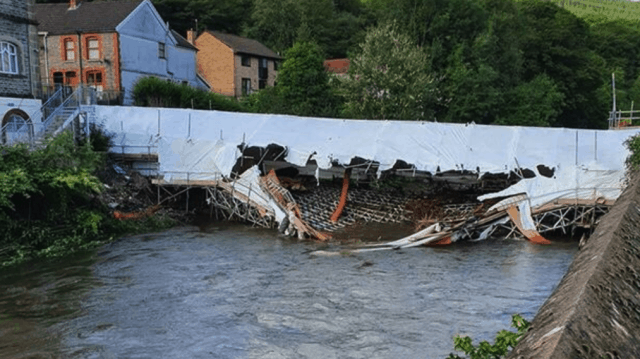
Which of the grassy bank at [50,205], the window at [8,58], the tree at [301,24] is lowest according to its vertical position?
the grassy bank at [50,205]

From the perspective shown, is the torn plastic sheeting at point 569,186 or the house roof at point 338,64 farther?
the house roof at point 338,64

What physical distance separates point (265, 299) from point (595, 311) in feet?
40.4

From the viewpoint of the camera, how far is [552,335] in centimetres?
332

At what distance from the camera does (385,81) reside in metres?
39.1

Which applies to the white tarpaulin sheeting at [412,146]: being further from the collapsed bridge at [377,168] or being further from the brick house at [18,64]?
the brick house at [18,64]

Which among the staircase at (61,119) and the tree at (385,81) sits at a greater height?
the tree at (385,81)

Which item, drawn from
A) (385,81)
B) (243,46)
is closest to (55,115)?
(385,81)

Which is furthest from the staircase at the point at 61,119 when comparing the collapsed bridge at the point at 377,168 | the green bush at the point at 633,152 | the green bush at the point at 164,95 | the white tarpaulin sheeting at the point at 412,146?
the green bush at the point at 633,152

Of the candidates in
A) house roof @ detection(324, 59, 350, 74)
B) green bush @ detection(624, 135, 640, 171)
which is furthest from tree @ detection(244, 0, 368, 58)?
green bush @ detection(624, 135, 640, 171)

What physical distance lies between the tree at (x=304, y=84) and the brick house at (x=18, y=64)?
1937cm

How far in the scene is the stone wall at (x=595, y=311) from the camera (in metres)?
3.23

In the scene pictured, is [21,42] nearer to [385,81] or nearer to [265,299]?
[265,299]

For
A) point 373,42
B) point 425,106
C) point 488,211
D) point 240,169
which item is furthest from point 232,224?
point 425,106

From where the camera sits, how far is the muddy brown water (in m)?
12.4
